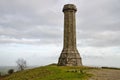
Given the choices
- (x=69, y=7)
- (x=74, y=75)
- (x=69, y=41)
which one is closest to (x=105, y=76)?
(x=74, y=75)

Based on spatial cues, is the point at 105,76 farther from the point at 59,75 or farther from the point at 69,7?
the point at 69,7

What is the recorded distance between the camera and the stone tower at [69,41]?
36.8 m

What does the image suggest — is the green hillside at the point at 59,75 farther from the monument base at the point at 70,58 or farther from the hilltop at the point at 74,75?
the monument base at the point at 70,58

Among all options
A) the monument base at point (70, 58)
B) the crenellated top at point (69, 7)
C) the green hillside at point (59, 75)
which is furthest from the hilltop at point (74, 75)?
the crenellated top at point (69, 7)

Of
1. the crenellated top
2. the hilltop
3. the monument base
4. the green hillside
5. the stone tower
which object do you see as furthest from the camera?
the crenellated top

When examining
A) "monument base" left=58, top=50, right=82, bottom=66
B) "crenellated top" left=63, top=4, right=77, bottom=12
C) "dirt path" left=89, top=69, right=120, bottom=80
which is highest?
"crenellated top" left=63, top=4, right=77, bottom=12

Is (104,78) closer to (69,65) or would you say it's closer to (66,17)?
(69,65)

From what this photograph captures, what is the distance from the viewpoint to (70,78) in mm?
23578

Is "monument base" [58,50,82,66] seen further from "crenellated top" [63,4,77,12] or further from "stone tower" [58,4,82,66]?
"crenellated top" [63,4,77,12]

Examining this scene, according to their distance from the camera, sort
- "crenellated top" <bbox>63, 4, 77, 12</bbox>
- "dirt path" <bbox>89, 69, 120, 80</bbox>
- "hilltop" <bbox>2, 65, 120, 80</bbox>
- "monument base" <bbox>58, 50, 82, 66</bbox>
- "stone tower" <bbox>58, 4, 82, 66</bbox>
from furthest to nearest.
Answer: "crenellated top" <bbox>63, 4, 77, 12</bbox> < "stone tower" <bbox>58, 4, 82, 66</bbox> < "monument base" <bbox>58, 50, 82, 66</bbox> < "hilltop" <bbox>2, 65, 120, 80</bbox> < "dirt path" <bbox>89, 69, 120, 80</bbox>

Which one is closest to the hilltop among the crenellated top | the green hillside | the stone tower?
the green hillside

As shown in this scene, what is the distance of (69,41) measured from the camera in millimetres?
37969

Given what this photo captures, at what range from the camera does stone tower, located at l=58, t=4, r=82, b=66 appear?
36.8 meters

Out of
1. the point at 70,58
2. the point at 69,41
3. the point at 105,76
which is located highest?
the point at 69,41
